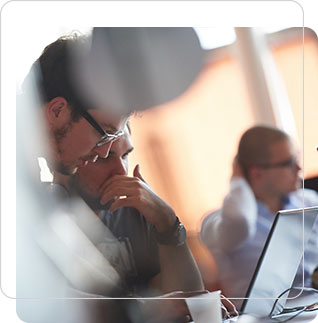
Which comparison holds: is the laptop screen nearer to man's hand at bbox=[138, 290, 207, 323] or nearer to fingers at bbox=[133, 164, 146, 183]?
man's hand at bbox=[138, 290, 207, 323]

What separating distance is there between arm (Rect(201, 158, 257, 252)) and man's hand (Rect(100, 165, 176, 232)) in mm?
98

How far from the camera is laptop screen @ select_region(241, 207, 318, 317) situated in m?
1.32

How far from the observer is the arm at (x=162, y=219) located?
4.35 ft

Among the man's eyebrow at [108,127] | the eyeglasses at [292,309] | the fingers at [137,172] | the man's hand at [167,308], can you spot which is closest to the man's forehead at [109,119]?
the man's eyebrow at [108,127]

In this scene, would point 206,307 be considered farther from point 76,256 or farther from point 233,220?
point 76,256

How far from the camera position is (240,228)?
133cm

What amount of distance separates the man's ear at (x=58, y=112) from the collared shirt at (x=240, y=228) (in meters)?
0.43

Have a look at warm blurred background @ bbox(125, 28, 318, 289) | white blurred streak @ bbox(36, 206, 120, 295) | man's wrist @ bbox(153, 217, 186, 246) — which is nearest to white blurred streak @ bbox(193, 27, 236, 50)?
warm blurred background @ bbox(125, 28, 318, 289)

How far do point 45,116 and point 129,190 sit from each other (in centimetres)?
28

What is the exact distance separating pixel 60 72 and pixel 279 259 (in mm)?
709

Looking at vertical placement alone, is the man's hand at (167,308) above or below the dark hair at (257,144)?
below

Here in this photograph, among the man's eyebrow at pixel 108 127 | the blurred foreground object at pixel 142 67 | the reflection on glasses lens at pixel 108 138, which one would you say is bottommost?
the reflection on glasses lens at pixel 108 138

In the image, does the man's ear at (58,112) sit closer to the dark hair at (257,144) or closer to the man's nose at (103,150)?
the man's nose at (103,150)

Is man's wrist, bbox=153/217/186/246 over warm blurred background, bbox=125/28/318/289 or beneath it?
beneath
